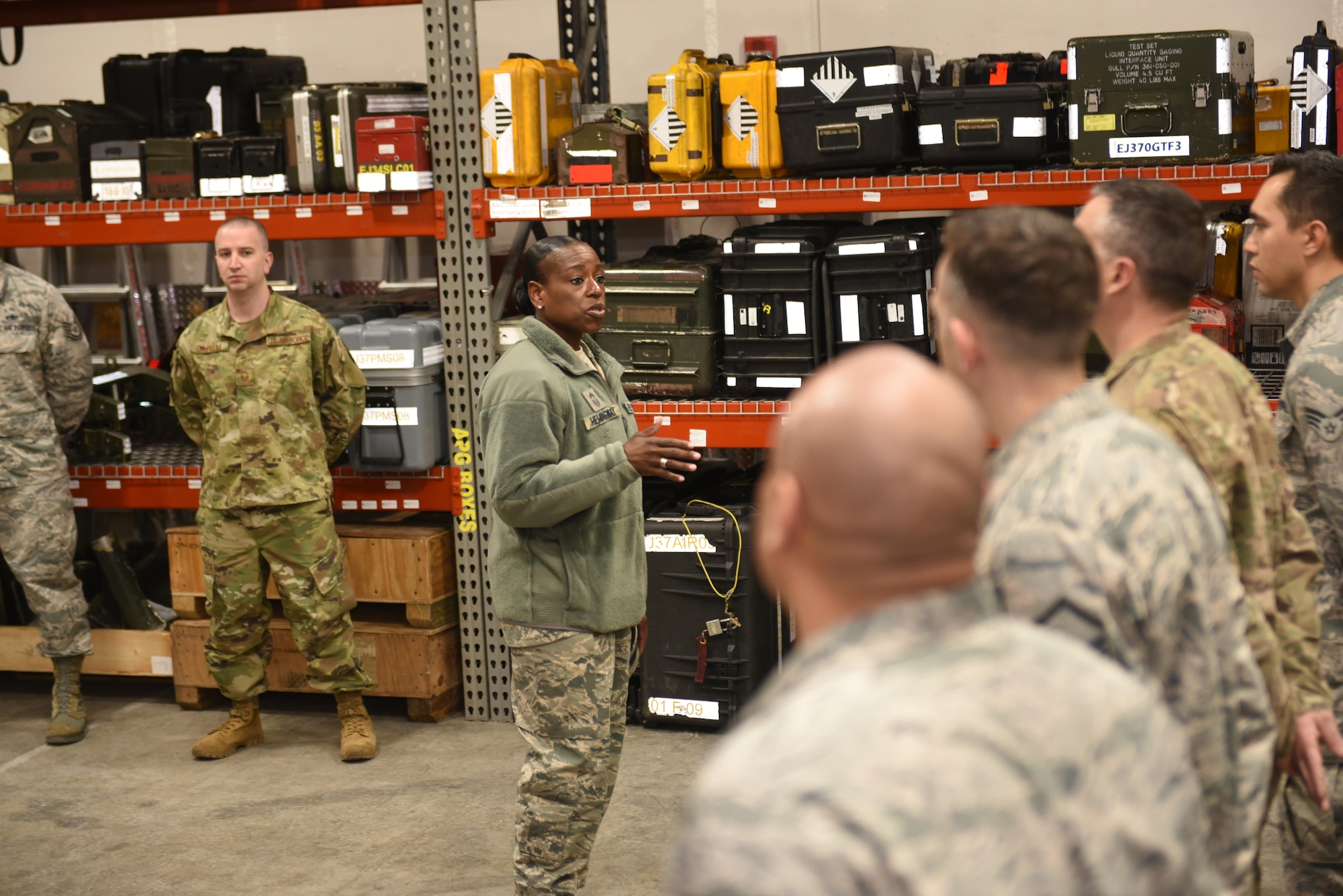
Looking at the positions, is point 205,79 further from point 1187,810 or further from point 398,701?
point 1187,810

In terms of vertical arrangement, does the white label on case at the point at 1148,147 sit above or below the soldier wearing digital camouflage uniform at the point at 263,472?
above

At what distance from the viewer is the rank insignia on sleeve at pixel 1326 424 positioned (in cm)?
303

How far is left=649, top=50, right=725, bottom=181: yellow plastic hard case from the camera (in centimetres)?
497

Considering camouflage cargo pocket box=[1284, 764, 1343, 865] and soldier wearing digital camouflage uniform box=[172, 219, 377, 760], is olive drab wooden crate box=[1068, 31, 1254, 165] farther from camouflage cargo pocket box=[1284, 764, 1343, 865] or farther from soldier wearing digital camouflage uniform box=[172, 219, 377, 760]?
soldier wearing digital camouflage uniform box=[172, 219, 377, 760]

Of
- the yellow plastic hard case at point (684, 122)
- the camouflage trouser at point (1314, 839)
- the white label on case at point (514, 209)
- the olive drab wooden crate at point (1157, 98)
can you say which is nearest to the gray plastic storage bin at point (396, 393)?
the white label on case at point (514, 209)

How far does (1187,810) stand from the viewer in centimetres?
121

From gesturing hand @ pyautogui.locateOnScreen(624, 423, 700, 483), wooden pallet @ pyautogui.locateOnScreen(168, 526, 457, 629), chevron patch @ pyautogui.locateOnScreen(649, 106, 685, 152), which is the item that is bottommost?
wooden pallet @ pyautogui.locateOnScreen(168, 526, 457, 629)

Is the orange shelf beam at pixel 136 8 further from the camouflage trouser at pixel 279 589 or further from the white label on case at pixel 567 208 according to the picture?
the camouflage trouser at pixel 279 589

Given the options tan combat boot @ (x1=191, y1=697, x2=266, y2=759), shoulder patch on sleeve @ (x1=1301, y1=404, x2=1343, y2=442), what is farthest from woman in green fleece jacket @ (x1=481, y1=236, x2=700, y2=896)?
tan combat boot @ (x1=191, y1=697, x2=266, y2=759)

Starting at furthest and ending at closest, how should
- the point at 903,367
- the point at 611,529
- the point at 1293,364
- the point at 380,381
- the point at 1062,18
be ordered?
1. the point at 1062,18
2. the point at 380,381
3. the point at 611,529
4. the point at 1293,364
5. the point at 903,367

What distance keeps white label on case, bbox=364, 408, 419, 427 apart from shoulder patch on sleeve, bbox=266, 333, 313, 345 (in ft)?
1.30

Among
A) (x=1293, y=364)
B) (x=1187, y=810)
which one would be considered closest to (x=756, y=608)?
(x=1293, y=364)

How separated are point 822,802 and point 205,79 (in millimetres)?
5931

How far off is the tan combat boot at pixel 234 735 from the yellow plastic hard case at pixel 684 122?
2.62m
